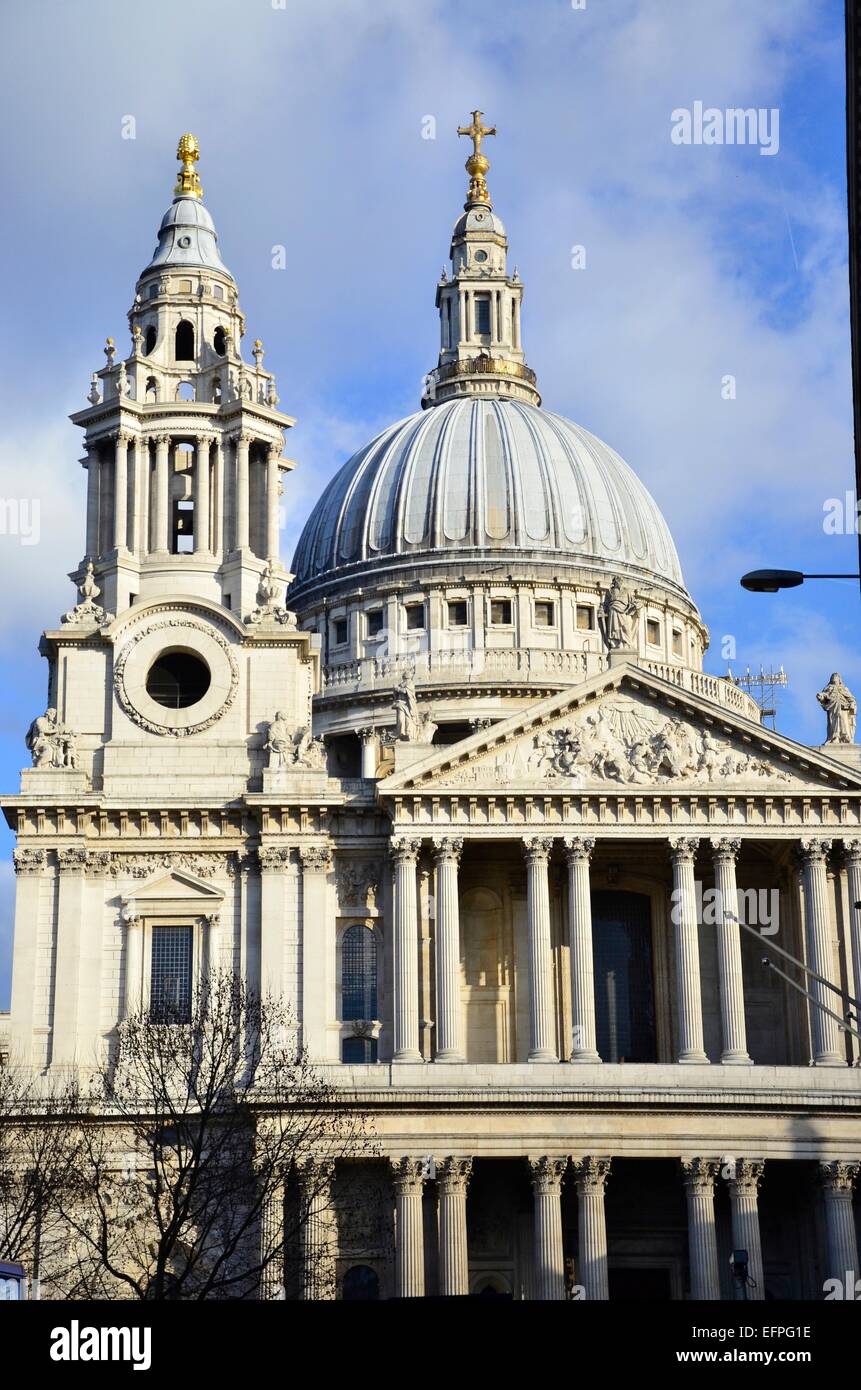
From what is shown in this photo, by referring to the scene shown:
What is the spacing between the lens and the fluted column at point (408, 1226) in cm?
6819

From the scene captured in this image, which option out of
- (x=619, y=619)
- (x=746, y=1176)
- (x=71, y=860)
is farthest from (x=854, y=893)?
(x=71, y=860)

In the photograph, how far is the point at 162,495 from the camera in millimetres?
81250

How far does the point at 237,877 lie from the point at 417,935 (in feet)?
20.8

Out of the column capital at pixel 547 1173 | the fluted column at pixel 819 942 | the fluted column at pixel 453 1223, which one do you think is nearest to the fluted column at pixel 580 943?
the column capital at pixel 547 1173

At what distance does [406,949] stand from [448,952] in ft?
4.51

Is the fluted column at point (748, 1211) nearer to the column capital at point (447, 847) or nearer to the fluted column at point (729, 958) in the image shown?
the fluted column at point (729, 958)

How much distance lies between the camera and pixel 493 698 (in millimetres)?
98125

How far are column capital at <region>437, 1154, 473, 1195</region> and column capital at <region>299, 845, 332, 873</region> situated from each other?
11229mm

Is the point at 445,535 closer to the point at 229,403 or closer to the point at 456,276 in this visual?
the point at 456,276

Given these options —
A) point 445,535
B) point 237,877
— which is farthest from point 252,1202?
point 445,535

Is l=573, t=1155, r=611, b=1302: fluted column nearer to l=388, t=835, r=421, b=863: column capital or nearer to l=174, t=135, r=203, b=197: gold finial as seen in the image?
l=388, t=835, r=421, b=863: column capital

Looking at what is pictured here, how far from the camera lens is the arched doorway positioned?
7856cm

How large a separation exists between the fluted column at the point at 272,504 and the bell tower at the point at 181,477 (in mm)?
35

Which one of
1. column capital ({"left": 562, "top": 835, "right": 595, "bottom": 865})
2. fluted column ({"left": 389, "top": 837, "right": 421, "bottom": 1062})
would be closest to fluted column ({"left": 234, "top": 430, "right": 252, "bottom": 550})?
fluted column ({"left": 389, "top": 837, "right": 421, "bottom": 1062})
